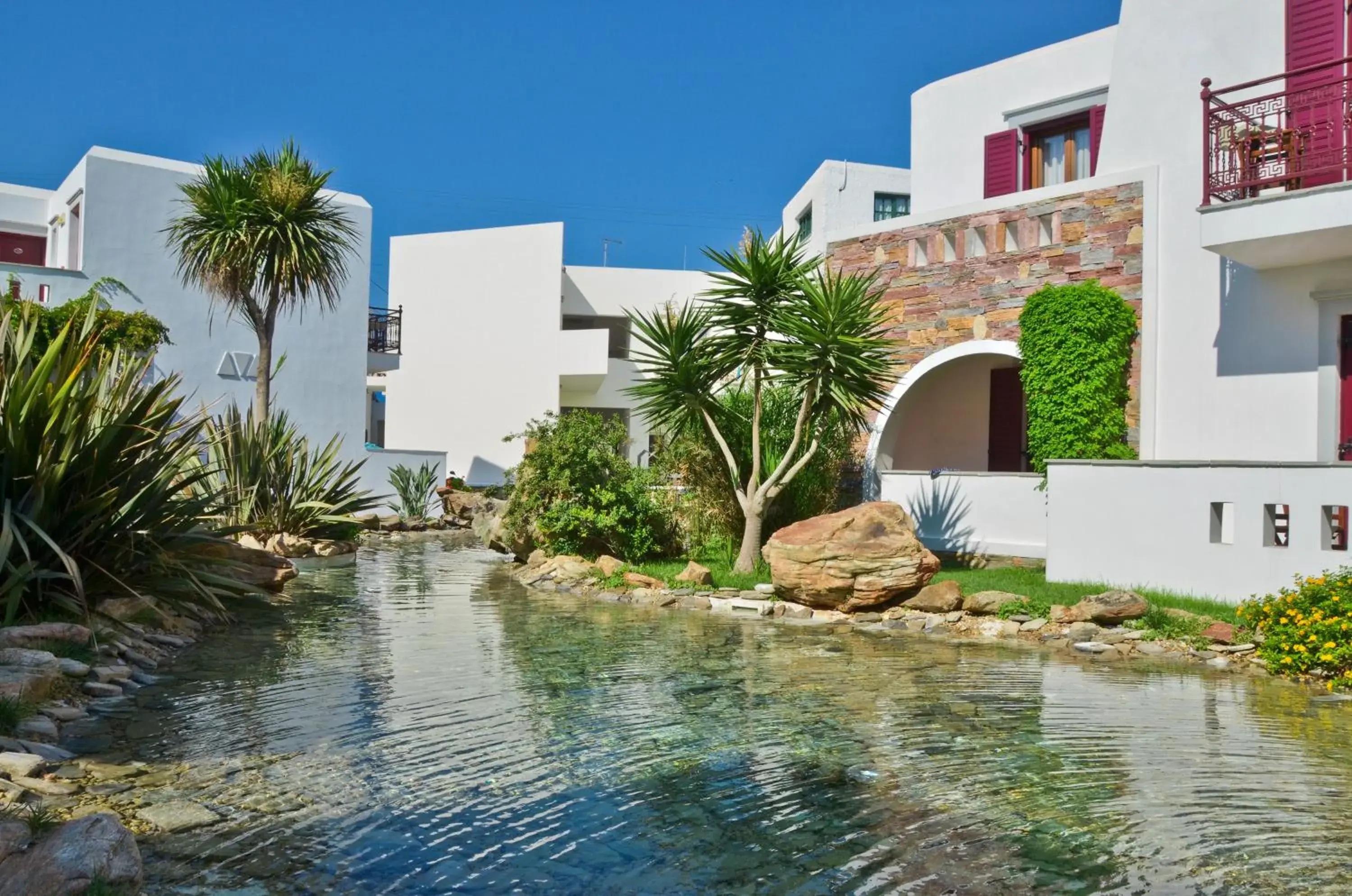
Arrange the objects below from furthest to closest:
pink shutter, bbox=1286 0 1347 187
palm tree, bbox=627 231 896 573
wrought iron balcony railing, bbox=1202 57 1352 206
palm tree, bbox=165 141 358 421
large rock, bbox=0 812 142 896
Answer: palm tree, bbox=165 141 358 421 < palm tree, bbox=627 231 896 573 < pink shutter, bbox=1286 0 1347 187 < wrought iron balcony railing, bbox=1202 57 1352 206 < large rock, bbox=0 812 142 896

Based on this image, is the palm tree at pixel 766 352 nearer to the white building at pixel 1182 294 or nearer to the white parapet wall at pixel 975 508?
the white parapet wall at pixel 975 508

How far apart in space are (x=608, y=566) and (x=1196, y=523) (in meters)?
6.81

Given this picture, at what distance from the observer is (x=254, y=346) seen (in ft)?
77.2

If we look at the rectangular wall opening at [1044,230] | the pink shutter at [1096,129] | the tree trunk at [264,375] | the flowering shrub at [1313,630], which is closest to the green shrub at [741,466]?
the rectangular wall opening at [1044,230]

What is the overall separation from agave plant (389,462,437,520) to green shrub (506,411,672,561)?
8.98 meters

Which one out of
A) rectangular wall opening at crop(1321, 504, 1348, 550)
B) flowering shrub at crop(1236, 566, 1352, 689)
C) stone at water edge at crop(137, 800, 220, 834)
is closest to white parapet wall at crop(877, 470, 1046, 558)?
rectangular wall opening at crop(1321, 504, 1348, 550)

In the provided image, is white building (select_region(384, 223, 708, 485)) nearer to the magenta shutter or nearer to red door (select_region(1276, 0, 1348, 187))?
the magenta shutter

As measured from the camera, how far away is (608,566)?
538 inches

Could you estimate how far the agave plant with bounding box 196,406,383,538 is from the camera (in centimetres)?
1400

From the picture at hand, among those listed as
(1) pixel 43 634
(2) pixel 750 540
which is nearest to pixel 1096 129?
(2) pixel 750 540

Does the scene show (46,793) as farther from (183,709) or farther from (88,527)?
(88,527)

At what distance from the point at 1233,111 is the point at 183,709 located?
38.8ft

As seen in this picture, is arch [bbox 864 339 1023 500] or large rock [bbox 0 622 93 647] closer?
large rock [bbox 0 622 93 647]

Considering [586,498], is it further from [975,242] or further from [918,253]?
[975,242]
